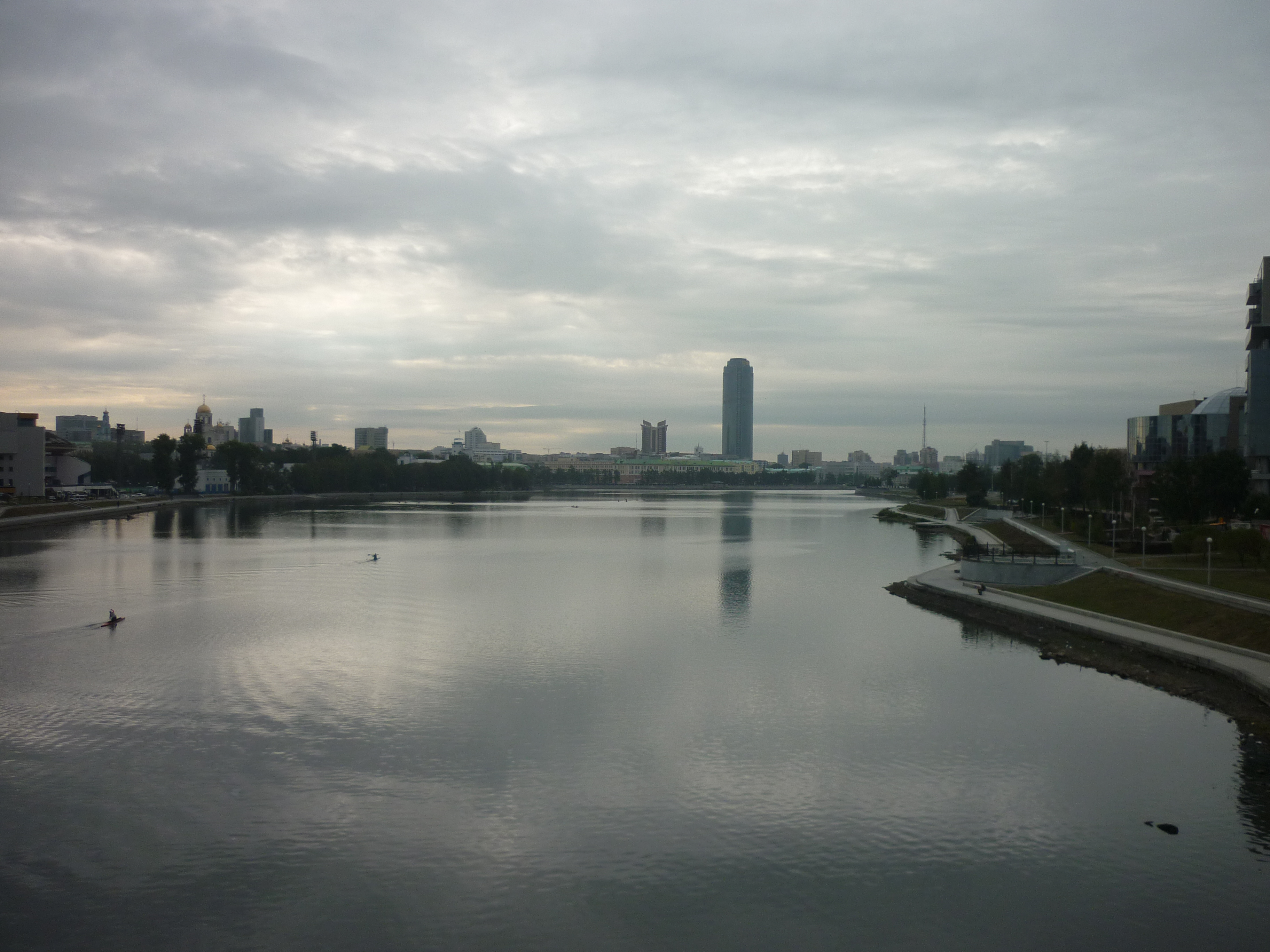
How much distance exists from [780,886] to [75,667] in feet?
51.2

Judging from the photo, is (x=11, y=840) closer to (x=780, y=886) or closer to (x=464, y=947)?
(x=464, y=947)

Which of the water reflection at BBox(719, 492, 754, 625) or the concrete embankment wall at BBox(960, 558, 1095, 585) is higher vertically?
the concrete embankment wall at BBox(960, 558, 1095, 585)

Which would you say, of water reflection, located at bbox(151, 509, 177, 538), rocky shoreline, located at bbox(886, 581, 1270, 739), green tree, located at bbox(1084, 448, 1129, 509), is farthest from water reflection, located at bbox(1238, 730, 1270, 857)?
water reflection, located at bbox(151, 509, 177, 538)

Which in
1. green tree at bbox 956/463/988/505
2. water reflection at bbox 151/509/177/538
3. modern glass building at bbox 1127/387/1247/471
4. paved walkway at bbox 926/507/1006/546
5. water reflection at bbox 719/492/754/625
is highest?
modern glass building at bbox 1127/387/1247/471

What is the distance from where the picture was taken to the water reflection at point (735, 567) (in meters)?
27.8

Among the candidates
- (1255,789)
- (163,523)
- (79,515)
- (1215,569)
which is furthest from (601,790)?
(79,515)

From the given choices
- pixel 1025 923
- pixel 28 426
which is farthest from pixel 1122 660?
pixel 28 426

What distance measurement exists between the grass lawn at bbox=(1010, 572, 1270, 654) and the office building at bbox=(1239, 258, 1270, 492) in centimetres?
2148

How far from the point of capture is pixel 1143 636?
20281 mm

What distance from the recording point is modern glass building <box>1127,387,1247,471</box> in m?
56.7

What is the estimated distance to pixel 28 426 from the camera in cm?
7706

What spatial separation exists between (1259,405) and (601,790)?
4284 centimetres

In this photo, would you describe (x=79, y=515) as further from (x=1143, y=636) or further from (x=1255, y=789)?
(x=1255, y=789)

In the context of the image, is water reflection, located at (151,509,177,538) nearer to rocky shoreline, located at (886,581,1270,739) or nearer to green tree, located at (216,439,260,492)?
green tree, located at (216,439,260,492)
